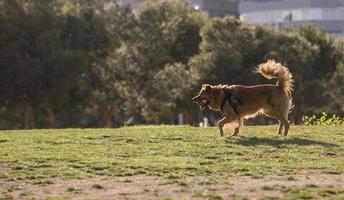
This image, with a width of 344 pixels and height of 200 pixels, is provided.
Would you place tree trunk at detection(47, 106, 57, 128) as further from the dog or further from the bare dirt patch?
the bare dirt patch

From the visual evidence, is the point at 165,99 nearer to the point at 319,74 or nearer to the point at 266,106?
the point at 319,74

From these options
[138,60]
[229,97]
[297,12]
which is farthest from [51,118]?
[297,12]

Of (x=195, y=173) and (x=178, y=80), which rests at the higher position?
(x=178, y=80)

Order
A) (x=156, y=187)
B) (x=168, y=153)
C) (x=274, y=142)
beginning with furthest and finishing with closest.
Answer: (x=274, y=142) → (x=168, y=153) → (x=156, y=187)

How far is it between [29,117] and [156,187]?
42.5 m

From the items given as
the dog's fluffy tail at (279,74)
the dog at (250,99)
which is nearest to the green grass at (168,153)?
the dog at (250,99)

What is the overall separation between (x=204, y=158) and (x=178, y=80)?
33691 millimetres

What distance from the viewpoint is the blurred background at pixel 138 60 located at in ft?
147

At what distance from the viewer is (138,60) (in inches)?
2028

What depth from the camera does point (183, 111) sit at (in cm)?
4850

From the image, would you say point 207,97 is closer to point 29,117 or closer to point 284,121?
point 284,121

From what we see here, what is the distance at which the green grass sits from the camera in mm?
12109

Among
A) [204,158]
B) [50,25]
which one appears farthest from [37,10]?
[204,158]

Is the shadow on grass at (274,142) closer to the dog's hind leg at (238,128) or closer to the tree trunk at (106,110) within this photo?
the dog's hind leg at (238,128)
